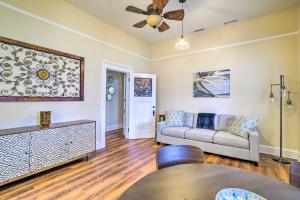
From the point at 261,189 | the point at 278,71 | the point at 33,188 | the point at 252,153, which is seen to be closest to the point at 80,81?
the point at 33,188

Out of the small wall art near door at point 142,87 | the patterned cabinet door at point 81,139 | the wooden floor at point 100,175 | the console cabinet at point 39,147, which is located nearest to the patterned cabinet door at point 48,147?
the console cabinet at point 39,147

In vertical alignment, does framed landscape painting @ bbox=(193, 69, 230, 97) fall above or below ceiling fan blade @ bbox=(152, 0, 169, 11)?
below

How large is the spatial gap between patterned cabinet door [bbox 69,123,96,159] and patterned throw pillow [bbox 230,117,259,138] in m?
3.16

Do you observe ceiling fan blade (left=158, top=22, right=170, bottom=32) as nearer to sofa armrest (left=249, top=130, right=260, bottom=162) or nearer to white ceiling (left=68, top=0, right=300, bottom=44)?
white ceiling (left=68, top=0, right=300, bottom=44)

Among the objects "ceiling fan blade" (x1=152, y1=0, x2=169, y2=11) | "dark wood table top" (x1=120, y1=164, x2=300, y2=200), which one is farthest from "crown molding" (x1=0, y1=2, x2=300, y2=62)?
"dark wood table top" (x1=120, y1=164, x2=300, y2=200)

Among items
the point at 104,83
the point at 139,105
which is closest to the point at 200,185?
the point at 104,83

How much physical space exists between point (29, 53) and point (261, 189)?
353 cm

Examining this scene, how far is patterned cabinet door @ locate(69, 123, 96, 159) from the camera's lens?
2.90m

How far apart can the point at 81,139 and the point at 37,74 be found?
1440 mm

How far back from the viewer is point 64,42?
10.5 ft

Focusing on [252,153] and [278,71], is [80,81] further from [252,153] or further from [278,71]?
[278,71]

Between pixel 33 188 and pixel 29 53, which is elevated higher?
pixel 29 53

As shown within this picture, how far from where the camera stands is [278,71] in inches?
138

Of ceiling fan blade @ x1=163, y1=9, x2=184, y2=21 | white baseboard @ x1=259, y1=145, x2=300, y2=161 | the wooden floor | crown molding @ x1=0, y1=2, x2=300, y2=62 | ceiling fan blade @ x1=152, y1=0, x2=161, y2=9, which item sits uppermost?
crown molding @ x1=0, y1=2, x2=300, y2=62
